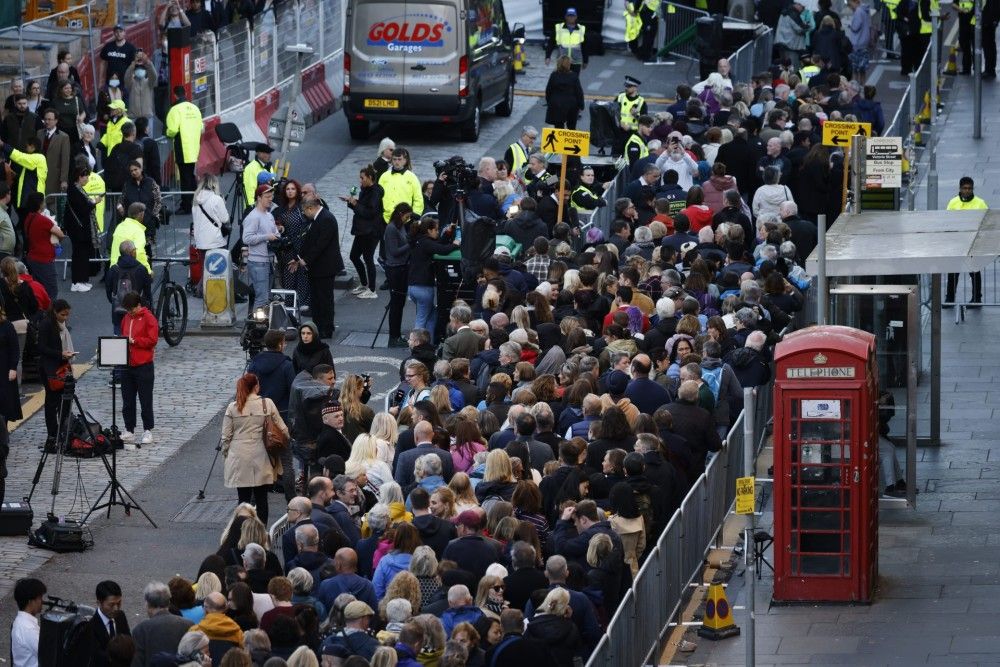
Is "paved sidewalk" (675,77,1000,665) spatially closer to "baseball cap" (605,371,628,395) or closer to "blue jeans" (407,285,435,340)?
"baseball cap" (605,371,628,395)

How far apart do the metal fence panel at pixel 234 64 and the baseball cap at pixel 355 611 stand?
2051 centimetres

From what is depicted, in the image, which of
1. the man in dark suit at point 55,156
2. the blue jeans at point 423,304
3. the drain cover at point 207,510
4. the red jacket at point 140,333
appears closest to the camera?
the drain cover at point 207,510

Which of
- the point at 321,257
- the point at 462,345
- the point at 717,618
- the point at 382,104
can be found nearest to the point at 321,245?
the point at 321,257

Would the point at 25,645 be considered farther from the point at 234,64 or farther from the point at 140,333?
the point at 234,64

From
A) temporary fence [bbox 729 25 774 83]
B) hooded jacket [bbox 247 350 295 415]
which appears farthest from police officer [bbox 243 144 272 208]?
temporary fence [bbox 729 25 774 83]

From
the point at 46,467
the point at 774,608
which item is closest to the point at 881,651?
the point at 774,608

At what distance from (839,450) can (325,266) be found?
953 cm

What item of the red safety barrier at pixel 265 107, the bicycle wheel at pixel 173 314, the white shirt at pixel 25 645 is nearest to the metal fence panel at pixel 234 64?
the red safety barrier at pixel 265 107

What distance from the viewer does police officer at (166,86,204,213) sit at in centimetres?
3056

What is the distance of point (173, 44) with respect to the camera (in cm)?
3209

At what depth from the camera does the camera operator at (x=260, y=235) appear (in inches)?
1008

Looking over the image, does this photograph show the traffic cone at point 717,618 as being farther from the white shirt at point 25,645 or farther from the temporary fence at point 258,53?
the temporary fence at point 258,53

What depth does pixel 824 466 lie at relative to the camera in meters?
17.5

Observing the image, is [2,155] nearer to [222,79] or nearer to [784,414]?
[222,79]
